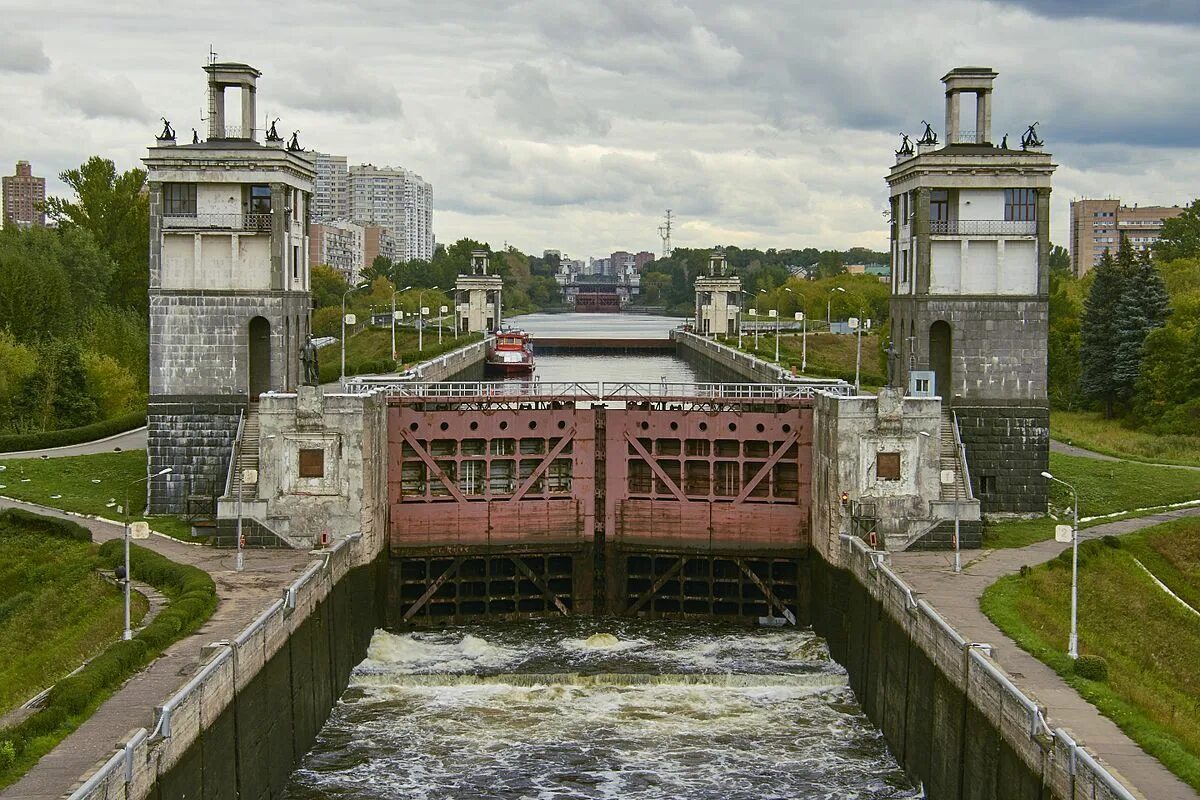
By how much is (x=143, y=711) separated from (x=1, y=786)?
3709mm

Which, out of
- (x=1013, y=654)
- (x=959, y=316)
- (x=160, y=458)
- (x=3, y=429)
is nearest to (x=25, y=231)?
(x=3, y=429)

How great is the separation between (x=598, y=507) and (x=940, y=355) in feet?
43.5

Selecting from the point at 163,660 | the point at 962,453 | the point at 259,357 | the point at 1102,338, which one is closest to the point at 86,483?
the point at 259,357

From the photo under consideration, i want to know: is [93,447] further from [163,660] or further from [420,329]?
[420,329]

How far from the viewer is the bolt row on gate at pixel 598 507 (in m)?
45.0

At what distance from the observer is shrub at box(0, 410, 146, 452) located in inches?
2280

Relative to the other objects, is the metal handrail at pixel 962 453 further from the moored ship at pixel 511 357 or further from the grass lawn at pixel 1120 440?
the moored ship at pixel 511 357

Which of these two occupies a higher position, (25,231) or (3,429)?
→ (25,231)

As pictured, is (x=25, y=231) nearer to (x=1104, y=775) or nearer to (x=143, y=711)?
(x=143, y=711)

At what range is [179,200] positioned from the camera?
4647 cm

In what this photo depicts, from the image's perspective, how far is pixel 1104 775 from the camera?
20703 mm

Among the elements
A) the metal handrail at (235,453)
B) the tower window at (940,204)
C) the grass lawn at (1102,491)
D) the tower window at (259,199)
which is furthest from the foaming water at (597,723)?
the tower window at (940,204)

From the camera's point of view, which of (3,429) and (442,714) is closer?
(442,714)

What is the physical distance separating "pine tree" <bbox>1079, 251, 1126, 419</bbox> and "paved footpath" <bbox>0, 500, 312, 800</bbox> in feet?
187
